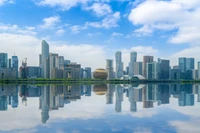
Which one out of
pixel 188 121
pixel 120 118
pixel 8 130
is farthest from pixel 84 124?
pixel 188 121

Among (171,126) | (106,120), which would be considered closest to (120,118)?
(106,120)

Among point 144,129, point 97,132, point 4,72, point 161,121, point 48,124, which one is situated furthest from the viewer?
point 4,72

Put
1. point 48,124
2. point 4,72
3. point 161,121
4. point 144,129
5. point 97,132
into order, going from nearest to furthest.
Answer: point 97,132, point 144,129, point 48,124, point 161,121, point 4,72

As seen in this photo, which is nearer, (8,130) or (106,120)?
(8,130)

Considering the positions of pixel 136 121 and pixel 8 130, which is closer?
pixel 8 130

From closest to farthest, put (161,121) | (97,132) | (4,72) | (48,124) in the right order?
(97,132)
(48,124)
(161,121)
(4,72)

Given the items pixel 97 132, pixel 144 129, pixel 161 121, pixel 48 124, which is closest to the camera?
pixel 97 132

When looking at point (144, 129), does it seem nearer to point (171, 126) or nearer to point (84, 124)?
point (171, 126)

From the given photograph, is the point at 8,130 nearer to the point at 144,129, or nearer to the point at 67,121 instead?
the point at 67,121

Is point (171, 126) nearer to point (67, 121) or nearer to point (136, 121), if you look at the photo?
point (136, 121)
